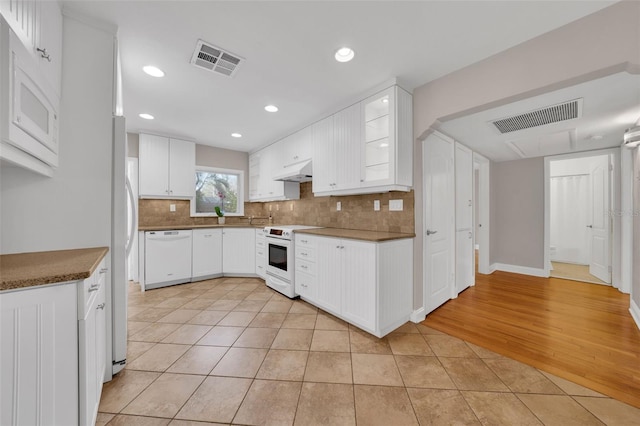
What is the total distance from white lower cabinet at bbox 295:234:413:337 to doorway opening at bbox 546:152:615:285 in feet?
11.9

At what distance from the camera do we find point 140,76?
7.38 feet

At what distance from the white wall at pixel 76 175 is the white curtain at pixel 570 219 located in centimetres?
753

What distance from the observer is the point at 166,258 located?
354cm

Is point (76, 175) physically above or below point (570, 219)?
above

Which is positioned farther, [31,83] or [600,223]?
[600,223]

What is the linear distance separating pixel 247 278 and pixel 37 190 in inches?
119

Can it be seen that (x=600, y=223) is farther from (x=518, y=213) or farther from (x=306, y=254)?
(x=306, y=254)

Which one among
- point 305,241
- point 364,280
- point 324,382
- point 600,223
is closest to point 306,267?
point 305,241

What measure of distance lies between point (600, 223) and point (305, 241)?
5.08 m

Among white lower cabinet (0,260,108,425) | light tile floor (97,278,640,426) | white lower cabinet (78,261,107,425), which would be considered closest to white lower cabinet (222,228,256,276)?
light tile floor (97,278,640,426)

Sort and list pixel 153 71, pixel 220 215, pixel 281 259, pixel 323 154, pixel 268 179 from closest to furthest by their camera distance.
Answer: pixel 153 71
pixel 323 154
pixel 281 259
pixel 268 179
pixel 220 215

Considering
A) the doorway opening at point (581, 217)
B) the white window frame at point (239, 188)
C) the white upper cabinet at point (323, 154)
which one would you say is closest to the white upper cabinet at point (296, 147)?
the white upper cabinet at point (323, 154)

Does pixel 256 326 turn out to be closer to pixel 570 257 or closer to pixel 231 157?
pixel 231 157

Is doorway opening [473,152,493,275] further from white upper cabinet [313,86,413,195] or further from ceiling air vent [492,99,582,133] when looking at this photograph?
white upper cabinet [313,86,413,195]
